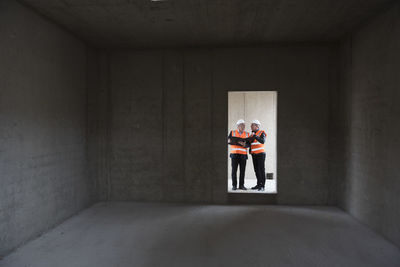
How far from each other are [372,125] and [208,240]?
3156mm

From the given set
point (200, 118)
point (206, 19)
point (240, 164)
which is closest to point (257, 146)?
point (240, 164)

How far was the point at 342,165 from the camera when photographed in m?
5.47

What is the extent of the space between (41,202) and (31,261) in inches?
43.5

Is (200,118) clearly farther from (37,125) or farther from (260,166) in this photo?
(37,125)

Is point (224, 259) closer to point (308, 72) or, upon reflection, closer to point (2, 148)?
point (2, 148)

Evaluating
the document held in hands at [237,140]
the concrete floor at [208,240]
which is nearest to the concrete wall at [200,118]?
the document held in hands at [237,140]

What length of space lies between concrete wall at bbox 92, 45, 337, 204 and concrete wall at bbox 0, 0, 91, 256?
2.92ft

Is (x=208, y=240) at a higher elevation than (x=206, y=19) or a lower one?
lower

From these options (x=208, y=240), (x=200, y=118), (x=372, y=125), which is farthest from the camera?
(x=200, y=118)

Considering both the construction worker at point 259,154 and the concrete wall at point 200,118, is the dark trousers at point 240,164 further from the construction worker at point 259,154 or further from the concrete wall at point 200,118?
the concrete wall at point 200,118

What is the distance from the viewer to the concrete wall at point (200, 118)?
566cm

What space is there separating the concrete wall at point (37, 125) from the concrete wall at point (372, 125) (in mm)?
5181

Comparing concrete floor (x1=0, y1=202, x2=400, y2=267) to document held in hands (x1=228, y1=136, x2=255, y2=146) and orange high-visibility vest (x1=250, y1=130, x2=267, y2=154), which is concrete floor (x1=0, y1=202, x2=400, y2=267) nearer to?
orange high-visibility vest (x1=250, y1=130, x2=267, y2=154)

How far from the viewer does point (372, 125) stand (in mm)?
4328
